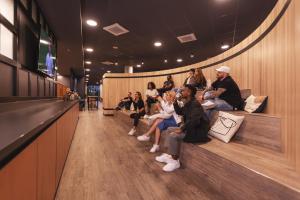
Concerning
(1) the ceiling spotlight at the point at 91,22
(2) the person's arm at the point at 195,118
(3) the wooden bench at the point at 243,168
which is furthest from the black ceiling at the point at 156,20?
(3) the wooden bench at the point at 243,168

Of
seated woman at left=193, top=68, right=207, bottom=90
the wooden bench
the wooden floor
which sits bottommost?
the wooden floor

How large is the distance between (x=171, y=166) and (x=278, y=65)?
195cm

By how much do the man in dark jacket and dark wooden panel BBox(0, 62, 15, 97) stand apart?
7.33 ft

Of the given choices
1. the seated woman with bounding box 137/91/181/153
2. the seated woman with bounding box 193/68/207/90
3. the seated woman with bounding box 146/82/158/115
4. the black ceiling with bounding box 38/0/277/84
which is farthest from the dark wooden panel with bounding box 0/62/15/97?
the seated woman with bounding box 146/82/158/115

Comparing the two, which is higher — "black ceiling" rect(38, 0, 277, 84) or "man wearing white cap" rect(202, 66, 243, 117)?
"black ceiling" rect(38, 0, 277, 84)

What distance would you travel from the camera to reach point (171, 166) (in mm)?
2570

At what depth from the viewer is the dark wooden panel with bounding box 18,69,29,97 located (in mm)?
2602

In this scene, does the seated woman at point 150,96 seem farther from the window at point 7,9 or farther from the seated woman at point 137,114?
the window at point 7,9

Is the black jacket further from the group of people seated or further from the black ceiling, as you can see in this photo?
the black ceiling

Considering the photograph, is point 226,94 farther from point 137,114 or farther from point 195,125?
point 137,114

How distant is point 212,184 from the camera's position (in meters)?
2.11

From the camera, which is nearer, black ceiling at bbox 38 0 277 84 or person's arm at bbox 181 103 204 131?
person's arm at bbox 181 103 204 131

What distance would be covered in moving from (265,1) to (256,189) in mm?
4016

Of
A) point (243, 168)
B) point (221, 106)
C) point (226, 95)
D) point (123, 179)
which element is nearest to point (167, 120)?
point (221, 106)
